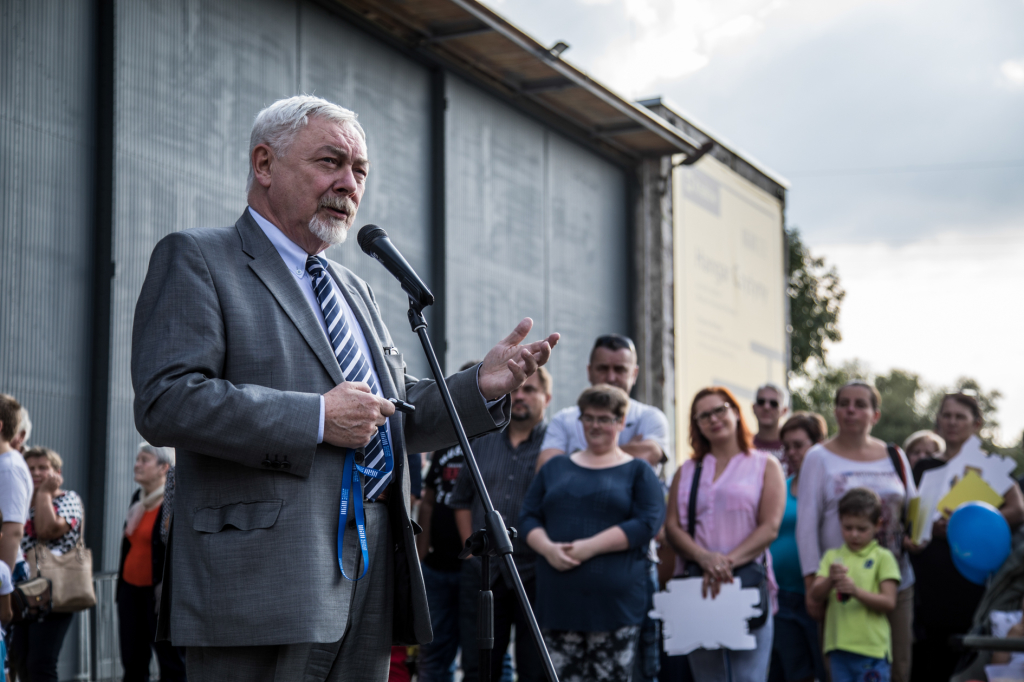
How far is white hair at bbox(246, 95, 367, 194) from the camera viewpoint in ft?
7.64

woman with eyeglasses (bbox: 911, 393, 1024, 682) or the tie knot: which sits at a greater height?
the tie knot

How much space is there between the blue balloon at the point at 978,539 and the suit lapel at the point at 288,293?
395 cm

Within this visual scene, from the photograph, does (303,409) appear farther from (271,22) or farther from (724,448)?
(271,22)

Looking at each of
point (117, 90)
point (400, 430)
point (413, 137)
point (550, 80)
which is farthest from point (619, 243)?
point (400, 430)

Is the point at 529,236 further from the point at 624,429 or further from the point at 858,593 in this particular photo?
the point at 858,593

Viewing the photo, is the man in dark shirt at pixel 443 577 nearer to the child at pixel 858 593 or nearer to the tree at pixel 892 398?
the child at pixel 858 593

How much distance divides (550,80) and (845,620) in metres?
7.87

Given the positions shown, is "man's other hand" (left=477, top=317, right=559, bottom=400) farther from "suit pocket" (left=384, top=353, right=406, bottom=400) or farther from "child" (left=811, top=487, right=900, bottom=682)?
"child" (left=811, top=487, right=900, bottom=682)

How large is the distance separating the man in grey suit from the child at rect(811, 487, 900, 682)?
3515 mm

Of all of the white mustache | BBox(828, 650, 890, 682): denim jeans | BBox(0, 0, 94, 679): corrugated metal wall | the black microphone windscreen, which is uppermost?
BBox(0, 0, 94, 679): corrugated metal wall

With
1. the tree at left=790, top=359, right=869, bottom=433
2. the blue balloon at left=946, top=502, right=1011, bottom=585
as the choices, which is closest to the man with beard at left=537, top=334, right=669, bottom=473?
the blue balloon at left=946, top=502, right=1011, bottom=585

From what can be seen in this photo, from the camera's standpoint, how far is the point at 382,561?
7.37 ft

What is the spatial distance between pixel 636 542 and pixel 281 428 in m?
2.97

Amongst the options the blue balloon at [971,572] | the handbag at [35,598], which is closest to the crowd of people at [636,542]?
the handbag at [35,598]
